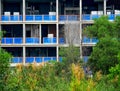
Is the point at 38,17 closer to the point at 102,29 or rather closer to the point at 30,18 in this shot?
the point at 30,18

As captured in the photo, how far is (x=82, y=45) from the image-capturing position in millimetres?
43406

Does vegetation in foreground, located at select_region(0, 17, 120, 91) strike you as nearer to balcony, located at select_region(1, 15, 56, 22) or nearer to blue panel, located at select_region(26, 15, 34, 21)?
balcony, located at select_region(1, 15, 56, 22)

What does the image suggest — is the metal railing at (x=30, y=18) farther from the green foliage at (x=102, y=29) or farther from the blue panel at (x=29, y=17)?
the green foliage at (x=102, y=29)

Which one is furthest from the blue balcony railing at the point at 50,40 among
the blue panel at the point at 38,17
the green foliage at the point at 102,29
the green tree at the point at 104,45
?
the green foliage at the point at 102,29

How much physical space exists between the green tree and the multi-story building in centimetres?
1090

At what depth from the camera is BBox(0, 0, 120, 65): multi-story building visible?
144 feet

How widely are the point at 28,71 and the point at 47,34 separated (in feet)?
63.0

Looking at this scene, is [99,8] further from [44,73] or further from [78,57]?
[44,73]

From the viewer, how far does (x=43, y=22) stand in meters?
44.1

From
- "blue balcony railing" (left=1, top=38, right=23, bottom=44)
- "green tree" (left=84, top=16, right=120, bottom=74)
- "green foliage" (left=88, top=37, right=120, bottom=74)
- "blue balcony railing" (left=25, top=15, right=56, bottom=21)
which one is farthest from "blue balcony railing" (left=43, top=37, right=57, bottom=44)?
"green foliage" (left=88, top=37, right=120, bottom=74)

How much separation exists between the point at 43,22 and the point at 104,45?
14062mm

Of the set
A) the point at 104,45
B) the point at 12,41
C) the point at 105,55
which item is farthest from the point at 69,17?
the point at 105,55

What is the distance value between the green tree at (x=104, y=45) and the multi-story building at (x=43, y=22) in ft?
35.8

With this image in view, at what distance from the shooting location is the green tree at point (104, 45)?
2991cm
